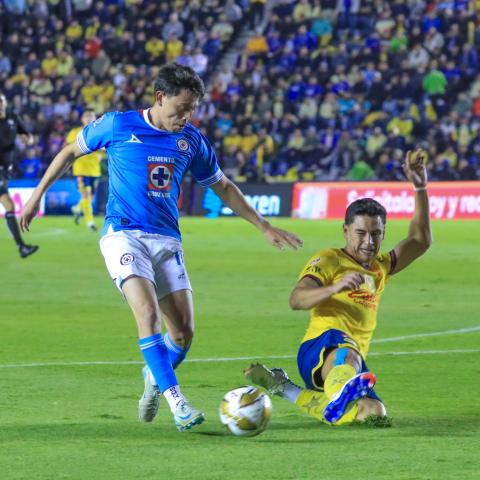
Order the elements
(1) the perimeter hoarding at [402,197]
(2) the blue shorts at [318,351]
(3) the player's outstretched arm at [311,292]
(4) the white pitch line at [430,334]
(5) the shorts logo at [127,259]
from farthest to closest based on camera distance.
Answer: (1) the perimeter hoarding at [402,197]
(4) the white pitch line at [430,334]
(2) the blue shorts at [318,351]
(5) the shorts logo at [127,259]
(3) the player's outstretched arm at [311,292]

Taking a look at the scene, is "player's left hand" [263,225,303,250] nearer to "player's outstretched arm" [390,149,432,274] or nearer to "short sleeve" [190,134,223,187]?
"short sleeve" [190,134,223,187]

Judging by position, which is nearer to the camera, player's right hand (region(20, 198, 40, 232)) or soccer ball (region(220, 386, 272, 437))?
soccer ball (region(220, 386, 272, 437))

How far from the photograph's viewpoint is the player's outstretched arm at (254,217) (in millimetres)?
7879

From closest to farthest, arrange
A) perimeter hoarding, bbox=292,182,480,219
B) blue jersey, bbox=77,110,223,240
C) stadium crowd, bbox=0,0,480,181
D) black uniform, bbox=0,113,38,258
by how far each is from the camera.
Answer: blue jersey, bbox=77,110,223,240
black uniform, bbox=0,113,38,258
perimeter hoarding, bbox=292,182,480,219
stadium crowd, bbox=0,0,480,181

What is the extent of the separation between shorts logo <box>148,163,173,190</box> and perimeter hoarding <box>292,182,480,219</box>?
23.8m

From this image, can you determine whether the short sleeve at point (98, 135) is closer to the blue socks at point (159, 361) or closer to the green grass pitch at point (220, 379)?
the blue socks at point (159, 361)

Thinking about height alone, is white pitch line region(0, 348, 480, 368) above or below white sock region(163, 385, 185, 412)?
below

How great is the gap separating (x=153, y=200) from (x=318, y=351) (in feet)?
4.26

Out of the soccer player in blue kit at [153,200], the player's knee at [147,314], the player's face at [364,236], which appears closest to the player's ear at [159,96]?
the soccer player in blue kit at [153,200]

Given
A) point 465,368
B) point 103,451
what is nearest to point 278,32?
point 465,368

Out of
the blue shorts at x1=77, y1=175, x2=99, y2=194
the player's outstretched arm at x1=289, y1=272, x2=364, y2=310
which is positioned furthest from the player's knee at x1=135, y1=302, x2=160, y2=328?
the blue shorts at x1=77, y1=175, x2=99, y2=194

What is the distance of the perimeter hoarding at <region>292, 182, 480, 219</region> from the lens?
104ft

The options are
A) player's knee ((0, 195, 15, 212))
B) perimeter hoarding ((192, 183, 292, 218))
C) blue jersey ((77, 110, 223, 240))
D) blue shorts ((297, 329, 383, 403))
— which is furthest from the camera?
perimeter hoarding ((192, 183, 292, 218))

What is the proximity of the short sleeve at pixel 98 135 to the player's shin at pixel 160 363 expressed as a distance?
4.36ft
